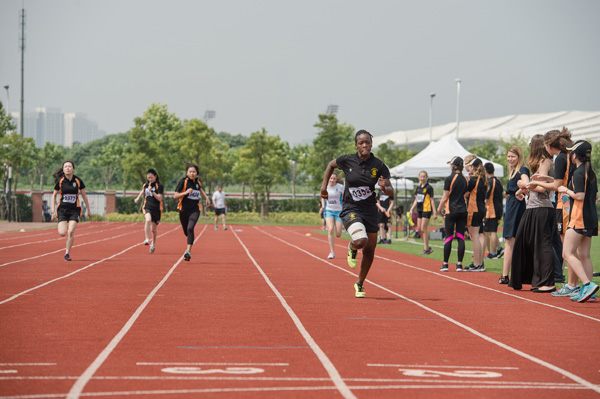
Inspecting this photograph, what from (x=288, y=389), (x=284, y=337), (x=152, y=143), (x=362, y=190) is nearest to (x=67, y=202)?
(x=362, y=190)

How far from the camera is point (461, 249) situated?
44.1 ft

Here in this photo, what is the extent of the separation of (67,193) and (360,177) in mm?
7464

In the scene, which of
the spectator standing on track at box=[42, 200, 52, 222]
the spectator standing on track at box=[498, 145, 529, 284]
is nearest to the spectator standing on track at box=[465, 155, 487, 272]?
the spectator standing on track at box=[498, 145, 529, 284]

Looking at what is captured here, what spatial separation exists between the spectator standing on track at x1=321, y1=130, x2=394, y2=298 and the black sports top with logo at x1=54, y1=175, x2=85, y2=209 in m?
6.98

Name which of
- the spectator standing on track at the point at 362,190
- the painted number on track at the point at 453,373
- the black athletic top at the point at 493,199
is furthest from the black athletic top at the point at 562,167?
the black athletic top at the point at 493,199

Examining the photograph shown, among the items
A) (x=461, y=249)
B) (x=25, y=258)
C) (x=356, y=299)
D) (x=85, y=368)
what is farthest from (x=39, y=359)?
(x=25, y=258)

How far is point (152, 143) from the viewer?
53.0 meters

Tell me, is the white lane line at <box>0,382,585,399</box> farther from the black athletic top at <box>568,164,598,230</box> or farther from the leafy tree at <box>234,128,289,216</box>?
the leafy tree at <box>234,128,289,216</box>

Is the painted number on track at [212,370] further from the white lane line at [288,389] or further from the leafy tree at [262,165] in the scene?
the leafy tree at [262,165]

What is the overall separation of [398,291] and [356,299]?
4.11ft

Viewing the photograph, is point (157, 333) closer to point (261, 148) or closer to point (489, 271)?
point (489, 271)

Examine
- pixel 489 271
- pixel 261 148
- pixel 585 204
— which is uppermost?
pixel 261 148

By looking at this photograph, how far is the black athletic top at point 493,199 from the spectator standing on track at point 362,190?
5.49 meters

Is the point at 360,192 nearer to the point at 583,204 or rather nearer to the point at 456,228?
the point at 583,204
